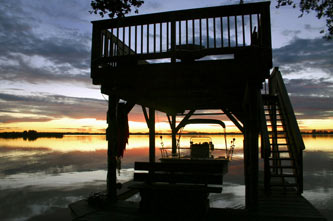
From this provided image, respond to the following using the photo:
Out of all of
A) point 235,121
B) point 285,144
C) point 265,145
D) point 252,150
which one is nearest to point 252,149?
point 252,150

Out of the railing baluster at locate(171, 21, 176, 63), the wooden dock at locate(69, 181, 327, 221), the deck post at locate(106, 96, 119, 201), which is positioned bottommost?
the wooden dock at locate(69, 181, 327, 221)

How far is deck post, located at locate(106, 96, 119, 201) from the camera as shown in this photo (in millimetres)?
8789

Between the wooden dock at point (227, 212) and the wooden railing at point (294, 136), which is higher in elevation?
the wooden railing at point (294, 136)

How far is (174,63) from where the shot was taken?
845 cm

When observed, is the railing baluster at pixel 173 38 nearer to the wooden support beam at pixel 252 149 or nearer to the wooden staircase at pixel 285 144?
the wooden support beam at pixel 252 149

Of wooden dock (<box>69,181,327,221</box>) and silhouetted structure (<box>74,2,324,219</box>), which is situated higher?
silhouetted structure (<box>74,2,324,219</box>)

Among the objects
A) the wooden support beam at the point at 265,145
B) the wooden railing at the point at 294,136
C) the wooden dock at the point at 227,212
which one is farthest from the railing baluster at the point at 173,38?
the wooden dock at the point at 227,212

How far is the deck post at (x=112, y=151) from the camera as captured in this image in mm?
8789

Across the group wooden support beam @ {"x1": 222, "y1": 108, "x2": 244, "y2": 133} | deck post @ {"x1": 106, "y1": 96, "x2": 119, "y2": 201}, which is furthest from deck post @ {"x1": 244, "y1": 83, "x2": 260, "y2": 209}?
wooden support beam @ {"x1": 222, "y1": 108, "x2": 244, "y2": 133}

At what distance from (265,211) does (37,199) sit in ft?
32.6

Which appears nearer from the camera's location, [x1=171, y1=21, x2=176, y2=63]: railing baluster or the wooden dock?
the wooden dock

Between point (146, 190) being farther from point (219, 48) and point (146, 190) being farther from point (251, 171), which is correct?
point (219, 48)

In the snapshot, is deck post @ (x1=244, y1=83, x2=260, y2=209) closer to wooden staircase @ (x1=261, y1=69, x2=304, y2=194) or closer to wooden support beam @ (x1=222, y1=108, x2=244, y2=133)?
wooden staircase @ (x1=261, y1=69, x2=304, y2=194)

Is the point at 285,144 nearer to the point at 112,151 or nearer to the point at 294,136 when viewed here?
the point at 294,136
